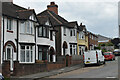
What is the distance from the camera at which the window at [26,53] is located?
24.6 metres

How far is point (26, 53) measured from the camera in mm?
25125

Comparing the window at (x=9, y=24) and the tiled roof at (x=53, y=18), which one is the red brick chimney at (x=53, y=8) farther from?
the window at (x=9, y=24)

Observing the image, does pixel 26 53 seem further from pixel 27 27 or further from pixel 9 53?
pixel 27 27

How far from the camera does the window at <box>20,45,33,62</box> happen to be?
2457 cm

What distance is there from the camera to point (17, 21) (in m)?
24.2

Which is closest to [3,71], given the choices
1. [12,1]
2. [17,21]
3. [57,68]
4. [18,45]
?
[18,45]

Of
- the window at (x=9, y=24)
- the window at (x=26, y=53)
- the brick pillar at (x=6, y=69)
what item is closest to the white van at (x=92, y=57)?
the window at (x=26, y=53)

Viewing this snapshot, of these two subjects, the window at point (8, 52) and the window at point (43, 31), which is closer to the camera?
the window at point (8, 52)

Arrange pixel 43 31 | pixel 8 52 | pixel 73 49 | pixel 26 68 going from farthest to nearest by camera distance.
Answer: pixel 73 49 → pixel 43 31 → pixel 8 52 → pixel 26 68

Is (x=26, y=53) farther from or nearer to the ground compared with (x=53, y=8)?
nearer to the ground

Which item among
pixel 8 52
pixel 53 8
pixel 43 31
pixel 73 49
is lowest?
pixel 8 52

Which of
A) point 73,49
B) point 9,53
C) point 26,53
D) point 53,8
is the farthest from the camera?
point 53,8

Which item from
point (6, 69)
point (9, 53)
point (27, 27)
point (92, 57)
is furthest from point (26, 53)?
point (92, 57)

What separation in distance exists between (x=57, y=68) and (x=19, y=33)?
6.62m
